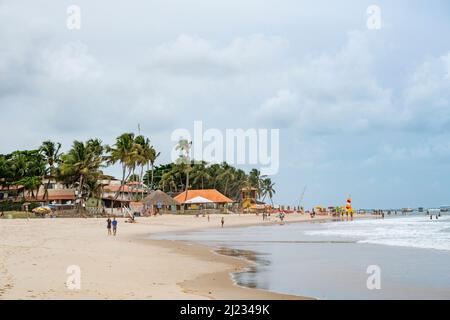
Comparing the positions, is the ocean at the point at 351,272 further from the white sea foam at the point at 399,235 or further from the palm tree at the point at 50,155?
the palm tree at the point at 50,155

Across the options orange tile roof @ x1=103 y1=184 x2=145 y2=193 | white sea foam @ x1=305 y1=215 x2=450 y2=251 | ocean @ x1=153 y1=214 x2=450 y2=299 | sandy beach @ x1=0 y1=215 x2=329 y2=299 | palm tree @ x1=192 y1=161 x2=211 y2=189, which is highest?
palm tree @ x1=192 y1=161 x2=211 y2=189

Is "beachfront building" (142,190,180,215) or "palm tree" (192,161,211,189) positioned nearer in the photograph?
"beachfront building" (142,190,180,215)

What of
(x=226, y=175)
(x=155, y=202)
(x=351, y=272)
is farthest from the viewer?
(x=226, y=175)

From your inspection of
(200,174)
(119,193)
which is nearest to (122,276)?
(119,193)

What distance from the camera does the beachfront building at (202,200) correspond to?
264 ft

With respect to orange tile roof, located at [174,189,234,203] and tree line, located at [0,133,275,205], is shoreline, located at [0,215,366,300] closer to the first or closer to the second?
tree line, located at [0,133,275,205]

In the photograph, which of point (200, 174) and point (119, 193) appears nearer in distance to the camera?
point (119, 193)

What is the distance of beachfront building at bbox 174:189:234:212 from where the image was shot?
80.3 m

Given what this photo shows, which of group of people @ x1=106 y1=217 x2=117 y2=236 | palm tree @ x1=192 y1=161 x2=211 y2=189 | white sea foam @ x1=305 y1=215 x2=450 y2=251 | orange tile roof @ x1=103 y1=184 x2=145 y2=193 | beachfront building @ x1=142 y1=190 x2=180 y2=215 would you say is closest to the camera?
white sea foam @ x1=305 y1=215 x2=450 y2=251

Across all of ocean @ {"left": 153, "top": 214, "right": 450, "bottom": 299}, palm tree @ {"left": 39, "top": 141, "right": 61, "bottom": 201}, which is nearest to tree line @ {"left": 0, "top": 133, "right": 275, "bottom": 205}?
palm tree @ {"left": 39, "top": 141, "right": 61, "bottom": 201}

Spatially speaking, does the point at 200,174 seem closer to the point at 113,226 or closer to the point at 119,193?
the point at 119,193

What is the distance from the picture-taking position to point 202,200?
263 feet
